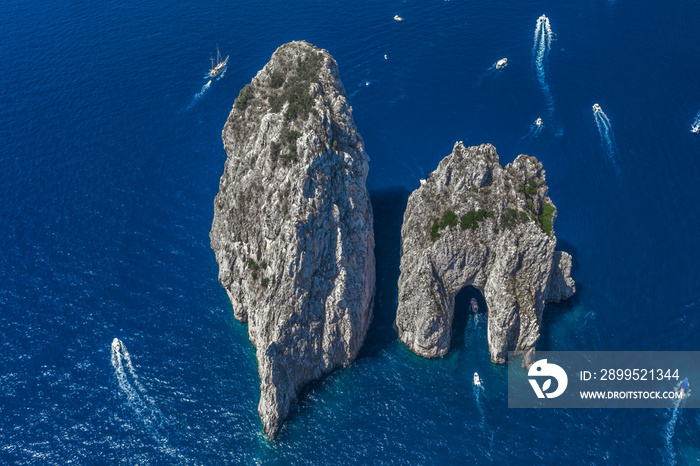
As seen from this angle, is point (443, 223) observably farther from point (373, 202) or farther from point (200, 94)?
point (200, 94)

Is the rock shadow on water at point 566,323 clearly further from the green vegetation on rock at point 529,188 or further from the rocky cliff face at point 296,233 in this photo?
the rocky cliff face at point 296,233

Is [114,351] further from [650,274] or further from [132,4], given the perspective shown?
[132,4]

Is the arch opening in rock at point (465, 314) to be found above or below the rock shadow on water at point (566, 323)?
above

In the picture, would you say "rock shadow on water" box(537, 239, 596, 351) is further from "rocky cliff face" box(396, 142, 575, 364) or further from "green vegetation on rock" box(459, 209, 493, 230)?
"green vegetation on rock" box(459, 209, 493, 230)

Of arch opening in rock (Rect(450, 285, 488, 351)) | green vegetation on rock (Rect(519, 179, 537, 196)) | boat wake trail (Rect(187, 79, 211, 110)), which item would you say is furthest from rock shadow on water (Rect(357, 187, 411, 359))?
boat wake trail (Rect(187, 79, 211, 110))

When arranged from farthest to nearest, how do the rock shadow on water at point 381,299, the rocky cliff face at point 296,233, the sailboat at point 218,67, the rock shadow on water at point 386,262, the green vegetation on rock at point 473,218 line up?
1. the sailboat at point 218,67
2. the rock shadow on water at point 386,262
3. the green vegetation on rock at point 473,218
4. the rock shadow on water at point 381,299
5. the rocky cliff face at point 296,233

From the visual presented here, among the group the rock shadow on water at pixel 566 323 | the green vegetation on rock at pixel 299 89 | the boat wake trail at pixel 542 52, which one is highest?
the boat wake trail at pixel 542 52

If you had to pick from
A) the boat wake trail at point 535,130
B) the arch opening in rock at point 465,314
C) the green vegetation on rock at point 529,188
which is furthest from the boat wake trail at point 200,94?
the green vegetation on rock at point 529,188

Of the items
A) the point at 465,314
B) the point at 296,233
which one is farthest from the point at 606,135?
the point at 296,233
